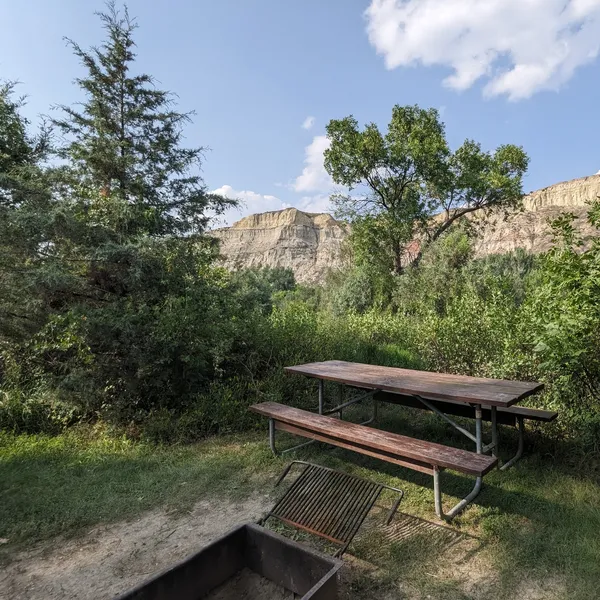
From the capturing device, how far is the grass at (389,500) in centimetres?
215

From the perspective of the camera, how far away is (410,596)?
6.64 ft

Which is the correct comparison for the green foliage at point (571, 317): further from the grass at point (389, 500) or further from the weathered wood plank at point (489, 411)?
the grass at point (389, 500)

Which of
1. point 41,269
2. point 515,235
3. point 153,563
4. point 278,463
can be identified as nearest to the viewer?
point 153,563

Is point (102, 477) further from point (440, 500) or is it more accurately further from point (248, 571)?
point (440, 500)

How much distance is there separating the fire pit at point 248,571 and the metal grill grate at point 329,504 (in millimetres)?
375

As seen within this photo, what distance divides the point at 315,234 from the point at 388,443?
5029cm

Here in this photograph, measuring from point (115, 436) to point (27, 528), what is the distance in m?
1.66

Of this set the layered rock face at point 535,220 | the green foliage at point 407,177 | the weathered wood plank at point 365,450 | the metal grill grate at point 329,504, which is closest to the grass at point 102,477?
the weathered wood plank at point 365,450

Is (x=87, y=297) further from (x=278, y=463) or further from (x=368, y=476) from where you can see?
(x=368, y=476)

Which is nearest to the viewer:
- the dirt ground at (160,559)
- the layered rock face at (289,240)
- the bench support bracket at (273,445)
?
the dirt ground at (160,559)

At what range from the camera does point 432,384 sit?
3455mm

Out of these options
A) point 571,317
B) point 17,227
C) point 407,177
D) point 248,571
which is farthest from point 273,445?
point 407,177

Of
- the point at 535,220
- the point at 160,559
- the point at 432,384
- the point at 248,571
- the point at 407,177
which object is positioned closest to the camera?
the point at 248,571

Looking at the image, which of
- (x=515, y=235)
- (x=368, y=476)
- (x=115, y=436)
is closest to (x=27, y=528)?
(x=115, y=436)
